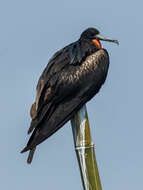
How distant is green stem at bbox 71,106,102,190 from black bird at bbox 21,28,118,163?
24.2 inches

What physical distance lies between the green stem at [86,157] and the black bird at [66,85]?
2.02ft

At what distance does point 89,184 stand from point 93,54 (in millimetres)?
2388

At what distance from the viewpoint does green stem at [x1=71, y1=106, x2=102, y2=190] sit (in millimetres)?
6980

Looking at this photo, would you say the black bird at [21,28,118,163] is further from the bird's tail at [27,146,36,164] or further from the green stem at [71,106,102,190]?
the green stem at [71,106,102,190]

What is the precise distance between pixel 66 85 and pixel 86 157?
5.09ft

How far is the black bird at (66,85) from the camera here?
7.66m

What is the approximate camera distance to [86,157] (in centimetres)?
700

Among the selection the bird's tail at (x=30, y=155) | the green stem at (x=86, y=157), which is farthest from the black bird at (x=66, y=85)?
the green stem at (x=86, y=157)

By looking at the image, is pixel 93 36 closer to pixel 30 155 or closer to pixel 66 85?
pixel 66 85

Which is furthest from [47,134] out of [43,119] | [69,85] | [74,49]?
[74,49]

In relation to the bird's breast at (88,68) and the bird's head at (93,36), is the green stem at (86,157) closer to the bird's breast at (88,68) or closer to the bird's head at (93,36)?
the bird's breast at (88,68)

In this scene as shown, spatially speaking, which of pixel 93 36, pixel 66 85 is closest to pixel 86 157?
pixel 66 85

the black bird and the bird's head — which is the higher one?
the bird's head

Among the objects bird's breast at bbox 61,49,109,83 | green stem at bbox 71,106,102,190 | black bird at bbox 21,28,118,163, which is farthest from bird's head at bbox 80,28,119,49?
green stem at bbox 71,106,102,190
